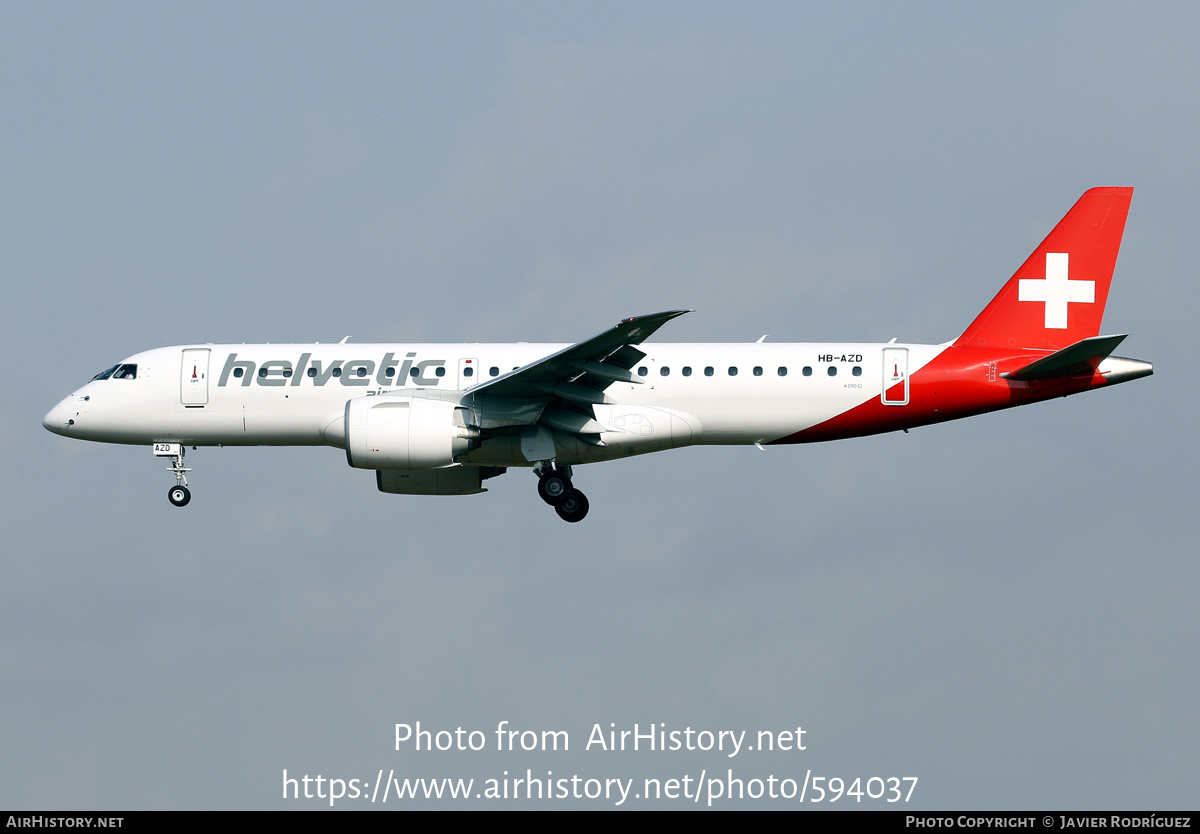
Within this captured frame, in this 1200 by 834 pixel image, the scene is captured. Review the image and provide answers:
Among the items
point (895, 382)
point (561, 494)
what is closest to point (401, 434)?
point (561, 494)

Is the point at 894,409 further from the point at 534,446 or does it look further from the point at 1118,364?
the point at 534,446

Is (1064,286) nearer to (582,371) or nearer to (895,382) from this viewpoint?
(895,382)

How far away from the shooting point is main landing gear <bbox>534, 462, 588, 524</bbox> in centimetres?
2820

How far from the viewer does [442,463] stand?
26375 mm

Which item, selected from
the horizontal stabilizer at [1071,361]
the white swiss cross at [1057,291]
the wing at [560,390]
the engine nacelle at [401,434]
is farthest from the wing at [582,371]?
the white swiss cross at [1057,291]

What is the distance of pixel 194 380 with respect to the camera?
28797 mm

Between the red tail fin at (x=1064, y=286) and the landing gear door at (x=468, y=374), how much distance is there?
9889 millimetres

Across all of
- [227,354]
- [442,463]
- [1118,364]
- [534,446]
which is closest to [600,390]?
[534,446]

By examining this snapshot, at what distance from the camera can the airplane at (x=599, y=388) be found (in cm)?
2642

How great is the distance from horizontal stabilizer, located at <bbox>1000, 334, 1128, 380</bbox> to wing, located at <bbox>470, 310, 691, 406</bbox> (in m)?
7.69

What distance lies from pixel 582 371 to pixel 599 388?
873mm

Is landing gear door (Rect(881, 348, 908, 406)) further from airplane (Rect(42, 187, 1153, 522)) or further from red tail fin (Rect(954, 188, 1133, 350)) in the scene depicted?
red tail fin (Rect(954, 188, 1133, 350))

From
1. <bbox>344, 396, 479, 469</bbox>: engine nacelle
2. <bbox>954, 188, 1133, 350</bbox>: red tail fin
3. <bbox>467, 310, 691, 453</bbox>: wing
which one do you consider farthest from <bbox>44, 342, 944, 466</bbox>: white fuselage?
<bbox>954, 188, 1133, 350</bbox>: red tail fin

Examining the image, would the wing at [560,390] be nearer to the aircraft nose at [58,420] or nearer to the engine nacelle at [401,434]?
the engine nacelle at [401,434]
